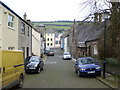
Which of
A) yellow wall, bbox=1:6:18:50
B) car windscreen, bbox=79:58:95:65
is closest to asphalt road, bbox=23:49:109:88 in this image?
car windscreen, bbox=79:58:95:65

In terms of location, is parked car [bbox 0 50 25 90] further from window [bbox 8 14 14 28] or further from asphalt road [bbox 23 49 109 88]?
window [bbox 8 14 14 28]

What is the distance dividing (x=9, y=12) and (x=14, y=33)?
2450mm

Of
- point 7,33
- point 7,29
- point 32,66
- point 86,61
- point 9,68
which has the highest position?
point 7,29

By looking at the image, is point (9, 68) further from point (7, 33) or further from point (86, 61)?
point (86, 61)

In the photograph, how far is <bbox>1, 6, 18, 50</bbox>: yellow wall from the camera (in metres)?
13.5

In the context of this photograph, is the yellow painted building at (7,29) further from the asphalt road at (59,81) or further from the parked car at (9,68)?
the parked car at (9,68)

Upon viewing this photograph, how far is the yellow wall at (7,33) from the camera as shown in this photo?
13.5 m

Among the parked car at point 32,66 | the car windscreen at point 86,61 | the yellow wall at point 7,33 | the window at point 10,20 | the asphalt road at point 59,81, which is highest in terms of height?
the window at point 10,20

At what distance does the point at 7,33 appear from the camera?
14531mm

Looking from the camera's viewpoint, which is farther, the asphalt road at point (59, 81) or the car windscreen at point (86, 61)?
the car windscreen at point (86, 61)

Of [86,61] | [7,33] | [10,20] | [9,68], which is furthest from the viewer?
[10,20]

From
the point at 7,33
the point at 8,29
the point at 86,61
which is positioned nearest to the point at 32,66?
the point at 7,33

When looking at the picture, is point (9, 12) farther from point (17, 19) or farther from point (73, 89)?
point (73, 89)

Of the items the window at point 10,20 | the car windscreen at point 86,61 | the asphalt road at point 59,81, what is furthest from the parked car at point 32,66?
the car windscreen at point 86,61
